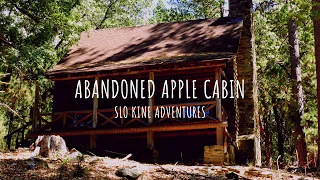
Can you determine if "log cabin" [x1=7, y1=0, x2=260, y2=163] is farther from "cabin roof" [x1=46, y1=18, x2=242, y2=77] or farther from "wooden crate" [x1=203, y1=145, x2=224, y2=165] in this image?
"wooden crate" [x1=203, y1=145, x2=224, y2=165]

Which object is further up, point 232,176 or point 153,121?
point 153,121

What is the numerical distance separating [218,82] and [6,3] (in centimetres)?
991

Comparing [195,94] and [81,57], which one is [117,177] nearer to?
[195,94]

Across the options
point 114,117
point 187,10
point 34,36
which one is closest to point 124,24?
point 187,10

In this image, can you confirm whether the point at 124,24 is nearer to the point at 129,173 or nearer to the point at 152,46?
the point at 152,46

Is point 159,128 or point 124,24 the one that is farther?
point 124,24

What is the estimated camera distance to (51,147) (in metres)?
11.5

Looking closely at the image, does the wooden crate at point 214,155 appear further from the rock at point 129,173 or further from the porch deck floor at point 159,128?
the rock at point 129,173

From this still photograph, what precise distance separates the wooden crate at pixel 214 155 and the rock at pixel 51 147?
15.2 ft

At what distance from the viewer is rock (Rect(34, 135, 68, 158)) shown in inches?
444

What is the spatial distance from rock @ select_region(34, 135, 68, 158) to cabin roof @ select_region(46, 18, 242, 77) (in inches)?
163

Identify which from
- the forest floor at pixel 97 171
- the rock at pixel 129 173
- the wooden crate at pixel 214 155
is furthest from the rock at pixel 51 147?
the wooden crate at pixel 214 155

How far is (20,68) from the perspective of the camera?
16656mm

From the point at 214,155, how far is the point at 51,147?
523cm
